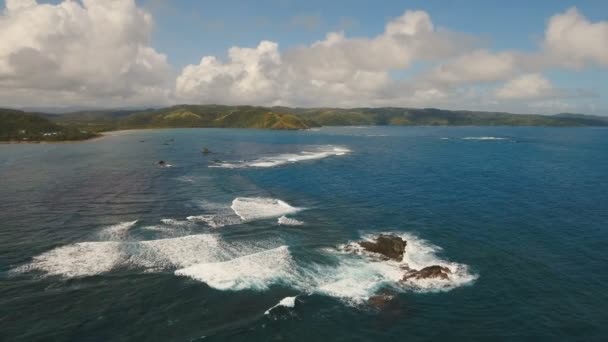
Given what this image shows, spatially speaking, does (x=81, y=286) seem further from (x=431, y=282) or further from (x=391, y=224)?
(x=391, y=224)

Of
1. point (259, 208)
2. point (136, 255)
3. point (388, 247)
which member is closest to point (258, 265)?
point (136, 255)

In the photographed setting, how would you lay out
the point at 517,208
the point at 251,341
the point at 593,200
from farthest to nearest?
the point at 593,200 → the point at 517,208 → the point at 251,341

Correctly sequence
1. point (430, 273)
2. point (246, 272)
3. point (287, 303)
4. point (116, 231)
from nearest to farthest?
point (287, 303), point (430, 273), point (246, 272), point (116, 231)

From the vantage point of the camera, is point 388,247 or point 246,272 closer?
point 246,272

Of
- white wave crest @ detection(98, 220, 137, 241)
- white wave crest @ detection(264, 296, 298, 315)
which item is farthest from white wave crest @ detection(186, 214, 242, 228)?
white wave crest @ detection(264, 296, 298, 315)

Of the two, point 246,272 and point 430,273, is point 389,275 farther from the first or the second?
point 246,272

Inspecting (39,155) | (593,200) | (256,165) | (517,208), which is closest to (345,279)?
(517,208)
